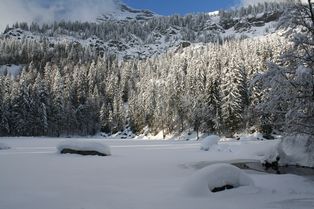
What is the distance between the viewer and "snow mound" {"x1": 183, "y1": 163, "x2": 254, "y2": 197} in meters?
13.4

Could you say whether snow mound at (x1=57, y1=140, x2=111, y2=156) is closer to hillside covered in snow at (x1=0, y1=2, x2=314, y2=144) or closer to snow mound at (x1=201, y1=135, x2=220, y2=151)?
hillside covered in snow at (x1=0, y1=2, x2=314, y2=144)

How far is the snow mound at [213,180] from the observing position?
1338 centimetres

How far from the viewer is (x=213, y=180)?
45.2 ft

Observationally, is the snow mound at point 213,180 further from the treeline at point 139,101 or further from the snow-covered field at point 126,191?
the treeline at point 139,101

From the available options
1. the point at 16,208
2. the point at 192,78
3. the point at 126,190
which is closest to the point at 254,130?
the point at 192,78

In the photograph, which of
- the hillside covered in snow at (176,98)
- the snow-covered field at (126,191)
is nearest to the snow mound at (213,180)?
the snow-covered field at (126,191)

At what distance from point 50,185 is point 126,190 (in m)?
2.95

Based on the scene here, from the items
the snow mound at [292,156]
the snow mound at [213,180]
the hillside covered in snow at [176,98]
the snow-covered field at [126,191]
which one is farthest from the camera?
the snow mound at [292,156]

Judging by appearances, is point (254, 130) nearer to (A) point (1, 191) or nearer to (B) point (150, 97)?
(B) point (150, 97)

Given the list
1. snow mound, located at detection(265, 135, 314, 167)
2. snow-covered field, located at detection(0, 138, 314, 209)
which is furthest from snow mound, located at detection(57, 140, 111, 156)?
snow mound, located at detection(265, 135, 314, 167)

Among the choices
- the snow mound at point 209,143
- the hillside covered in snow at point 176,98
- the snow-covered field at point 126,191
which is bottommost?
the snow-covered field at point 126,191

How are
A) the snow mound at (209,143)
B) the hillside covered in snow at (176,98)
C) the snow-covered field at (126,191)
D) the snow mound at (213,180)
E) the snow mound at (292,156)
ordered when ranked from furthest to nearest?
the snow mound at (209,143) → the snow mound at (292,156) → the hillside covered in snow at (176,98) → the snow mound at (213,180) → the snow-covered field at (126,191)

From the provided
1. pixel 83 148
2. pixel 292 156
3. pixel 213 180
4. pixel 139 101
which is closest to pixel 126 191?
pixel 213 180

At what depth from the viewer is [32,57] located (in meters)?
181
